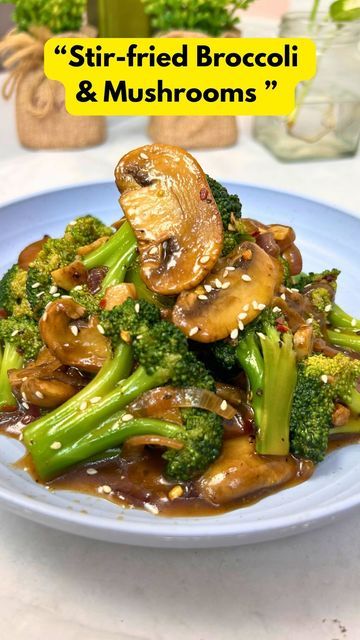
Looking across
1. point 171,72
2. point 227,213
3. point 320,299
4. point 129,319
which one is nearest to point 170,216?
point 227,213

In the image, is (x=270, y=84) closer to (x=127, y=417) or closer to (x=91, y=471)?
(x=127, y=417)

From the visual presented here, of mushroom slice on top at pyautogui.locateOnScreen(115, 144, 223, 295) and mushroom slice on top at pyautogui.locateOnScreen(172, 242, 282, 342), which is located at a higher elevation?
mushroom slice on top at pyautogui.locateOnScreen(115, 144, 223, 295)

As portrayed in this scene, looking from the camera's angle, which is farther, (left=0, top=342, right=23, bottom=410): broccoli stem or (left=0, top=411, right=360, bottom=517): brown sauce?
(left=0, top=342, right=23, bottom=410): broccoli stem

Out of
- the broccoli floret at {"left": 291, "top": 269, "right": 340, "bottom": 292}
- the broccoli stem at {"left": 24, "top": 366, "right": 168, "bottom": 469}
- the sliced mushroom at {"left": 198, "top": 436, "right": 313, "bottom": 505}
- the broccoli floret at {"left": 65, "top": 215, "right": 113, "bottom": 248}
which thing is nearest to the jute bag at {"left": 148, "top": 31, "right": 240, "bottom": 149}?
the broccoli floret at {"left": 65, "top": 215, "right": 113, "bottom": 248}

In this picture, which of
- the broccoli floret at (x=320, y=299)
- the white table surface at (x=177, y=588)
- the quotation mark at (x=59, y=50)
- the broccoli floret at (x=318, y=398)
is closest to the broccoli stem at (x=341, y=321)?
the broccoli floret at (x=320, y=299)

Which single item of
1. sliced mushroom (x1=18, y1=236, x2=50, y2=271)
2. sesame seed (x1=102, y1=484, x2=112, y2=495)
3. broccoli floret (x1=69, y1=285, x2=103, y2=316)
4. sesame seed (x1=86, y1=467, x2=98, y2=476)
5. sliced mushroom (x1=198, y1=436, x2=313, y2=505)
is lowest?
sesame seed (x1=86, y1=467, x2=98, y2=476)

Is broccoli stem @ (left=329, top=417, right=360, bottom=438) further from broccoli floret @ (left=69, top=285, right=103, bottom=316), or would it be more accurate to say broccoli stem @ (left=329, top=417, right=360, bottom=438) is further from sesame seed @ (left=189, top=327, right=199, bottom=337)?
broccoli floret @ (left=69, top=285, right=103, bottom=316)
